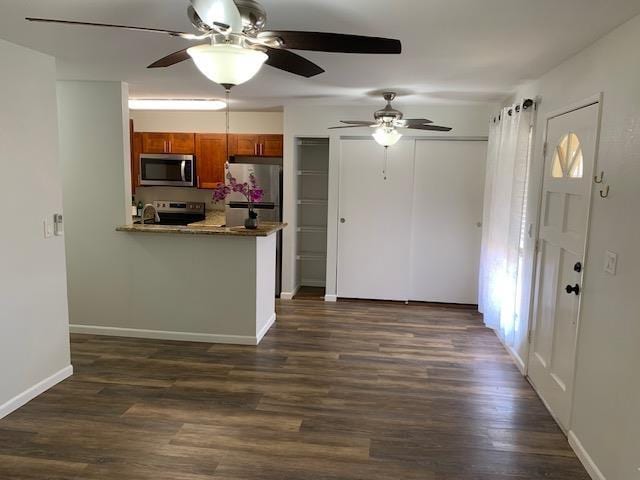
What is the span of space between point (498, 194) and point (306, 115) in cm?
231

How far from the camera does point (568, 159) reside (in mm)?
2961

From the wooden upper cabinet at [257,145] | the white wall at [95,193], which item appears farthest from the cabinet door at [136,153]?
the white wall at [95,193]

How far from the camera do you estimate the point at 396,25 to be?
7.73 ft

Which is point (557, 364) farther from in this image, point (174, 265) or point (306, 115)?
point (306, 115)

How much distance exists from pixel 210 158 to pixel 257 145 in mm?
660

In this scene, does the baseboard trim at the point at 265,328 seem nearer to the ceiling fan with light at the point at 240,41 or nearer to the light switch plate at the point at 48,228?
the light switch plate at the point at 48,228

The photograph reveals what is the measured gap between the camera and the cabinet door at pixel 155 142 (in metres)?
6.04

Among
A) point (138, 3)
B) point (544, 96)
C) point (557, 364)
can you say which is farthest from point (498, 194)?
point (138, 3)

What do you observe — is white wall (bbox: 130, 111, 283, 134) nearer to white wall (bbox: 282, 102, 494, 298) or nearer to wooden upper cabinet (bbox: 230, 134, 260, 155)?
wooden upper cabinet (bbox: 230, 134, 260, 155)

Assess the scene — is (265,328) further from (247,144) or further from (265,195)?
(247,144)

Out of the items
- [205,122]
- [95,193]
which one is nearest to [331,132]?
[205,122]

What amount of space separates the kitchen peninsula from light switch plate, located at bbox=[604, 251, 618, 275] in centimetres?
252

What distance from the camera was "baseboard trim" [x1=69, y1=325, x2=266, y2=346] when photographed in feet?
13.5

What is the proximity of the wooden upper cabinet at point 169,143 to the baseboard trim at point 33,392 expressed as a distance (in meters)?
3.36
